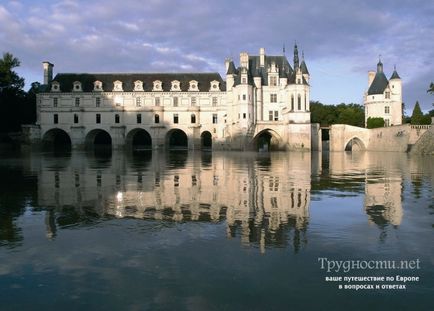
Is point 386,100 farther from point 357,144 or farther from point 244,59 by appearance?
point 244,59

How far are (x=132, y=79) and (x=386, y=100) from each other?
4709cm

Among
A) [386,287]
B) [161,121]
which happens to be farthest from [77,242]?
[161,121]

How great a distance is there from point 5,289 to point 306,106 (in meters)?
65.0

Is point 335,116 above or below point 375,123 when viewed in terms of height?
above

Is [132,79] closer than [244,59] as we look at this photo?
No

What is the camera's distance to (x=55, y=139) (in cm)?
8112

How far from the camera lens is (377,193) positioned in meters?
15.2

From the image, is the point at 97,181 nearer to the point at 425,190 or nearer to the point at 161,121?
the point at 425,190

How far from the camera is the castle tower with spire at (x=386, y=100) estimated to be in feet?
275

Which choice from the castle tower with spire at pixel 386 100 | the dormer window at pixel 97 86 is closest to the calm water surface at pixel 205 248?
the dormer window at pixel 97 86

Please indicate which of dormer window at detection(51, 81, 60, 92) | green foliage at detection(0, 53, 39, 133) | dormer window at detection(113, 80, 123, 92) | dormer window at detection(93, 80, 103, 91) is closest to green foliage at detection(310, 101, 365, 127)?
dormer window at detection(113, 80, 123, 92)

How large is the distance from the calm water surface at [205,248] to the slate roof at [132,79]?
63.1 meters

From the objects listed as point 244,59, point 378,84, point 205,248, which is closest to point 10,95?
point 244,59

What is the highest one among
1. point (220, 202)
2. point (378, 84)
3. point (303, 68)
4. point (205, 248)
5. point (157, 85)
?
point (303, 68)
